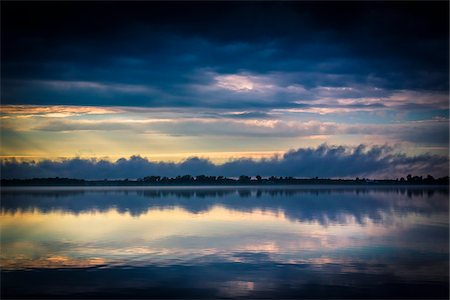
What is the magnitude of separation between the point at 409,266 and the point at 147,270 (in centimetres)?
1102

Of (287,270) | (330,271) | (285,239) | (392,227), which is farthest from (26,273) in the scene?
(392,227)

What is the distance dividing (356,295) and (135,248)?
13319 millimetres

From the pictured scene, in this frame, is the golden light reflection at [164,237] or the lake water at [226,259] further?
the golden light reflection at [164,237]

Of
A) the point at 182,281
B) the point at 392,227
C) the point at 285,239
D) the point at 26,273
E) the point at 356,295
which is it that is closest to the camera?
the point at 356,295

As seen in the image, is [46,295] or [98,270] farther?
[98,270]

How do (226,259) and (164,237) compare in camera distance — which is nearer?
(226,259)

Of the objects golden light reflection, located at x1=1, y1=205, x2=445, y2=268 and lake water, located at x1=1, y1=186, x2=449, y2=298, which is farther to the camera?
golden light reflection, located at x1=1, y1=205, x2=445, y2=268

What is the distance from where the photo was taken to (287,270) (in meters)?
21.1

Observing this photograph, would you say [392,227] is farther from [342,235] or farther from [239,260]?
[239,260]

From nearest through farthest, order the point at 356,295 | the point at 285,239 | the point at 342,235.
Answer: the point at 356,295
the point at 285,239
the point at 342,235

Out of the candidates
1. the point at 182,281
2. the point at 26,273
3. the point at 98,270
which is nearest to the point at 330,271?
the point at 182,281

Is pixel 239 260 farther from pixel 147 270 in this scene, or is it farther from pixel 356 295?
pixel 356 295

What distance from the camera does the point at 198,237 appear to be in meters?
31.9

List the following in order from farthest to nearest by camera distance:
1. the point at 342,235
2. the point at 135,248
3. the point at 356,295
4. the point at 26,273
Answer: the point at 342,235 → the point at 135,248 → the point at 26,273 → the point at 356,295
